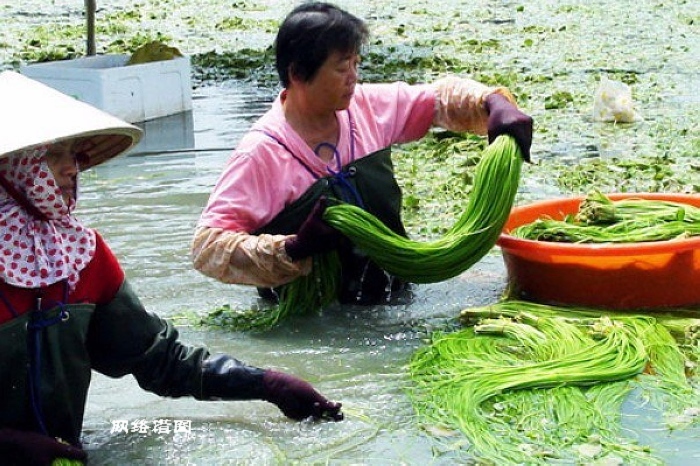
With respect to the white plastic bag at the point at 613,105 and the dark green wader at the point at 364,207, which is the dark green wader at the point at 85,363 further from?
the white plastic bag at the point at 613,105

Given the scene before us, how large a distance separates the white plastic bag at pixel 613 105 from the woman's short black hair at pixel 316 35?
3.85 metres

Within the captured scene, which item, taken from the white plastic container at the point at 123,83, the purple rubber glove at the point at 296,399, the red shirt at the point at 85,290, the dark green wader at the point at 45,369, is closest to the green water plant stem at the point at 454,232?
the purple rubber glove at the point at 296,399

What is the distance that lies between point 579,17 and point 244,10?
→ 576cm

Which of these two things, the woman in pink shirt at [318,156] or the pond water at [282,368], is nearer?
the pond water at [282,368]

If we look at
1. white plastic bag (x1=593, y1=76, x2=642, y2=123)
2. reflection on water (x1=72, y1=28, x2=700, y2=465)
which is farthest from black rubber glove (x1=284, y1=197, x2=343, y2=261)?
white plastic bag (x1=593, y1=76, x2=642, y2=123)

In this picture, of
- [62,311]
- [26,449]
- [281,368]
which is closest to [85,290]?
[62,311]

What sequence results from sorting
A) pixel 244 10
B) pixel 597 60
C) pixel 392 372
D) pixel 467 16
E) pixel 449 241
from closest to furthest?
pixel 392 372
pixel 449 241
pixel 597 60
pixel 467 16
pixel 244 10

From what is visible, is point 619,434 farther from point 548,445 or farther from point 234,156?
point 234,156

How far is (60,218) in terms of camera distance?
3.12 m

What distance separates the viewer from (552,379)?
357 cm

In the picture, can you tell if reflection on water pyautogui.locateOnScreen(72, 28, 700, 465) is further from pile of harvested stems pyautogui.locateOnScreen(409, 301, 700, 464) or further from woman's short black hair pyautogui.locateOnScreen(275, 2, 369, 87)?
woman's short black hair pyautogui.locateOnScreen(275, 2, 369, 87)

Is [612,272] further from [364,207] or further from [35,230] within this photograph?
[35,230]

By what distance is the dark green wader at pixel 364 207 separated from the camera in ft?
14.8

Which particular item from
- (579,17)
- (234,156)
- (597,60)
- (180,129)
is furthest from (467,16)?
(234,156)
